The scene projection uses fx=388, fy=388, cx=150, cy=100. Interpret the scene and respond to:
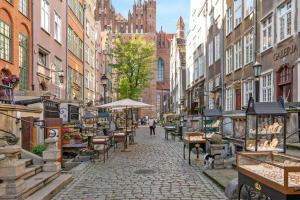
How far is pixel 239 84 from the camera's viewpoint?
25969mm

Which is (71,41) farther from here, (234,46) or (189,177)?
(189,177)

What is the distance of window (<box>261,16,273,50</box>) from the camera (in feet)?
65.4

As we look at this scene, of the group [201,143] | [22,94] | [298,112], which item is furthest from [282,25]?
[22,94]

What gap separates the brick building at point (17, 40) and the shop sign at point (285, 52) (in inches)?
488

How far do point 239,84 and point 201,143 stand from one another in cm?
1311

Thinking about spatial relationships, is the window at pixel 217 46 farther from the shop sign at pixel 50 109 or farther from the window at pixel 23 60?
the shop sign at pixel 50 109

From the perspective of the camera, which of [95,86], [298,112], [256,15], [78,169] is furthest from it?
[95,86]

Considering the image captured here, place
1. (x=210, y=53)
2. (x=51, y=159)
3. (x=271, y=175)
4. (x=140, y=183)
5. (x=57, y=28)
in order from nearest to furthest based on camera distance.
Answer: (x=271, y=175), (x=140, y=183), (x=51, y=159), (x=57, y=28), (x=210, y=53)

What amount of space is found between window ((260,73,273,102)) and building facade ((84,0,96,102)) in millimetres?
21425

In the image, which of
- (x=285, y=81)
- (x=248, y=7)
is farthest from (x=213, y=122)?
(x=248, y=7)

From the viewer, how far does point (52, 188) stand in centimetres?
861

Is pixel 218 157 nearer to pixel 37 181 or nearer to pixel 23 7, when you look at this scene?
pixel 37 181

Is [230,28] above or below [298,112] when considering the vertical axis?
above

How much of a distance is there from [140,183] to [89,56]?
113ft
